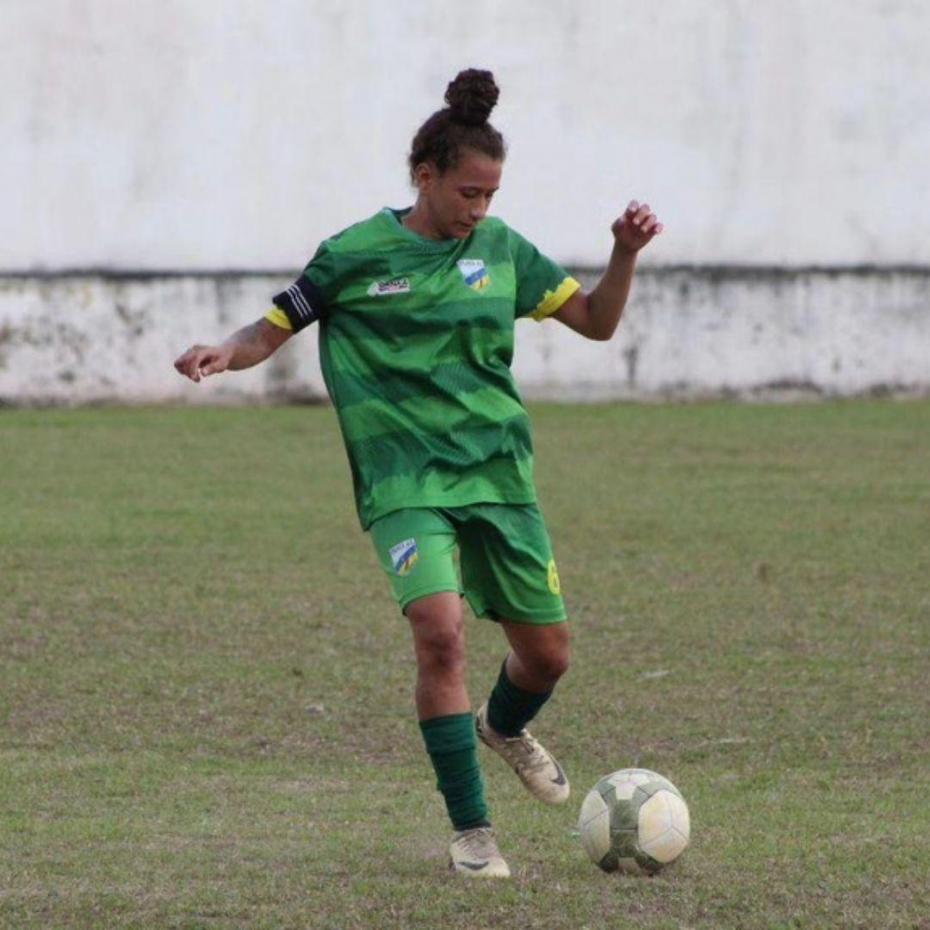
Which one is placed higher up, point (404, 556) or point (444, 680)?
point (404, 556)

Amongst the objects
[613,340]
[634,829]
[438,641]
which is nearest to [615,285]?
[438,641]

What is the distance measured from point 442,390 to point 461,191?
45cm

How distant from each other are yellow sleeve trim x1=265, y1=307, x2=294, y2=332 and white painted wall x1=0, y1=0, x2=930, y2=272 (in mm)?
13290

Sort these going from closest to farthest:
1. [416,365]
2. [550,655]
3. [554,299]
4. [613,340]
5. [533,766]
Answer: [416,365], [550,655], [554,299], [533,766], [613,340]

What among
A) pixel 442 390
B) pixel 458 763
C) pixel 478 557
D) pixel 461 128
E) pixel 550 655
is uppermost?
pixel 461 128

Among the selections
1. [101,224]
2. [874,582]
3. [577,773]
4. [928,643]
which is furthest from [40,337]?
[577,773]

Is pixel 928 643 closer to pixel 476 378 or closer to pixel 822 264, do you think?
pixel 476 378

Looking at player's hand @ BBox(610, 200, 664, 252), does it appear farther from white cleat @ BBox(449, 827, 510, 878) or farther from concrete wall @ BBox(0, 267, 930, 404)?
concrete wall @ BBox(0, 267, 930, 404)

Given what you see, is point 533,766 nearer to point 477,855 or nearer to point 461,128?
point 477,855

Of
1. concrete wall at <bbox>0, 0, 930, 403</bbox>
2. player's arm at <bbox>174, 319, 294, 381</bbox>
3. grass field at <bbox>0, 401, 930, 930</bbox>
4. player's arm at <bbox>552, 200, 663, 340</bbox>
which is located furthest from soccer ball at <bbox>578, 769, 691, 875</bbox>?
concrete wall at <bbox>0, 0, 930, 403</bbox>

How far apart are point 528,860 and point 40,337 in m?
14.3

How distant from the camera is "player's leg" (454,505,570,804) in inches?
196

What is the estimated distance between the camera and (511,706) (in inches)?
211

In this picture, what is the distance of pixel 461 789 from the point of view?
15.8 feet
